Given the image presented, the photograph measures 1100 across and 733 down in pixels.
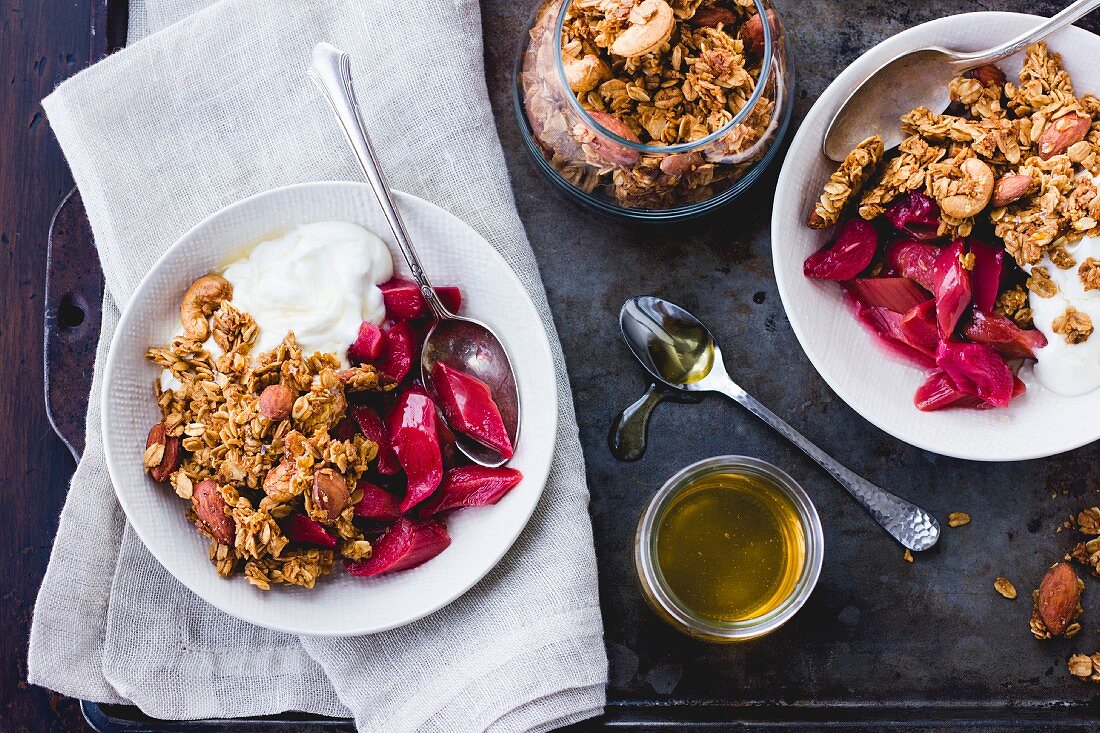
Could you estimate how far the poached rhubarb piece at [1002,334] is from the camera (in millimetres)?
1244

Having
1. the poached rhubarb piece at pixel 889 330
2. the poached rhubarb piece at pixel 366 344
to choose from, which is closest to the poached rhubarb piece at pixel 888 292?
Result: the poached rhubarb piece at pixel 889 330

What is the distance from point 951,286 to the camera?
121 centimetres

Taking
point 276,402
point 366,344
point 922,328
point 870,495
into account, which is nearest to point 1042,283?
point 922,328

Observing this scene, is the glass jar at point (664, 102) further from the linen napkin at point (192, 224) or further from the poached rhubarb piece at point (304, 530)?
the poached rhubarb piece at point (304, 530)

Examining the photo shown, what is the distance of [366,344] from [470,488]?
258 mm

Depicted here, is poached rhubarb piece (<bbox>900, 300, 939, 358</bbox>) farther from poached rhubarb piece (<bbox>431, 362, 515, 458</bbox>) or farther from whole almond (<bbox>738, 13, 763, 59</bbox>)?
poached rhubarb piece (<bbox>431, 362, 515, 458</bbox>)

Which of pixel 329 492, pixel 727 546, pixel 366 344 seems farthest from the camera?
pixel 727 546

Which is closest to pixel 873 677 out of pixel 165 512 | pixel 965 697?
pixel 965 697

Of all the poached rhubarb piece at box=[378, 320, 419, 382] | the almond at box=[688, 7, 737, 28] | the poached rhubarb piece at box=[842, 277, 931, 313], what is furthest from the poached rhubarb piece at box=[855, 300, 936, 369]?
the poached rhubarb piece at box=[378, 320, 419, 382]

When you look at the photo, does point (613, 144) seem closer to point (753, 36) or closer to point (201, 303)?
point (753, 36)

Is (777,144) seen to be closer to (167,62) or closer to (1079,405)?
(1079,405)

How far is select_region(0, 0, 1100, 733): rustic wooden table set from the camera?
4.75ft

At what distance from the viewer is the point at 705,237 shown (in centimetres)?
148

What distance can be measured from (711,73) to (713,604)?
0.80m
